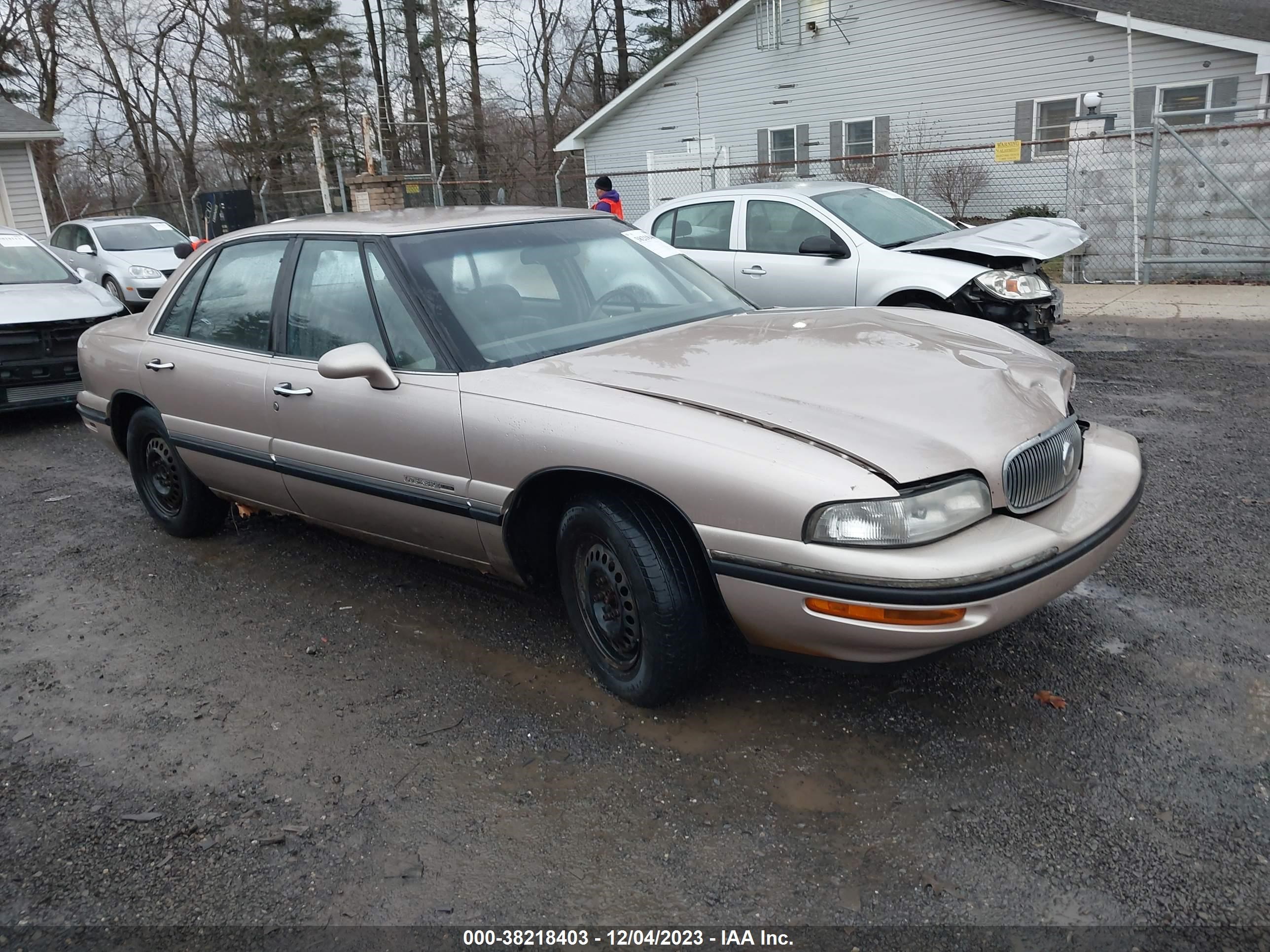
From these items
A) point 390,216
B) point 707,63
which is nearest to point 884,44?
point 707,63

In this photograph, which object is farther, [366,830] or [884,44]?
[884,44]

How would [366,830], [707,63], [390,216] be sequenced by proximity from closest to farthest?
[366,830]
[390,216]
[707,63]

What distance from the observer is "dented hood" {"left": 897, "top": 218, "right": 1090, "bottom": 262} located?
7363 mm

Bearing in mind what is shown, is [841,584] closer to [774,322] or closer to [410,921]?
[410,921]

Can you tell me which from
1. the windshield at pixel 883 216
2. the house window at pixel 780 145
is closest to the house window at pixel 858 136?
the house window at pixel 780 145

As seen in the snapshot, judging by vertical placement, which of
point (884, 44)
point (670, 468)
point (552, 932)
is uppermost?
point (884, 44)

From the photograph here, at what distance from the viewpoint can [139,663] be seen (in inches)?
153

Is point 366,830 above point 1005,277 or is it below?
below

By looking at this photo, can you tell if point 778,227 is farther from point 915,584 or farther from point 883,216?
point 915,584

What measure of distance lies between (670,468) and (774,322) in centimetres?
135

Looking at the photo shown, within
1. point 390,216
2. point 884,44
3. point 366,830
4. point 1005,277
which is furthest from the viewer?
→ point 884,44

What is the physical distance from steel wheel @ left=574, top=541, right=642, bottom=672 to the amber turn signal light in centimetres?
67

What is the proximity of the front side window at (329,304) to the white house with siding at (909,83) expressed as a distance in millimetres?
12489

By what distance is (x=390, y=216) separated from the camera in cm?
431
